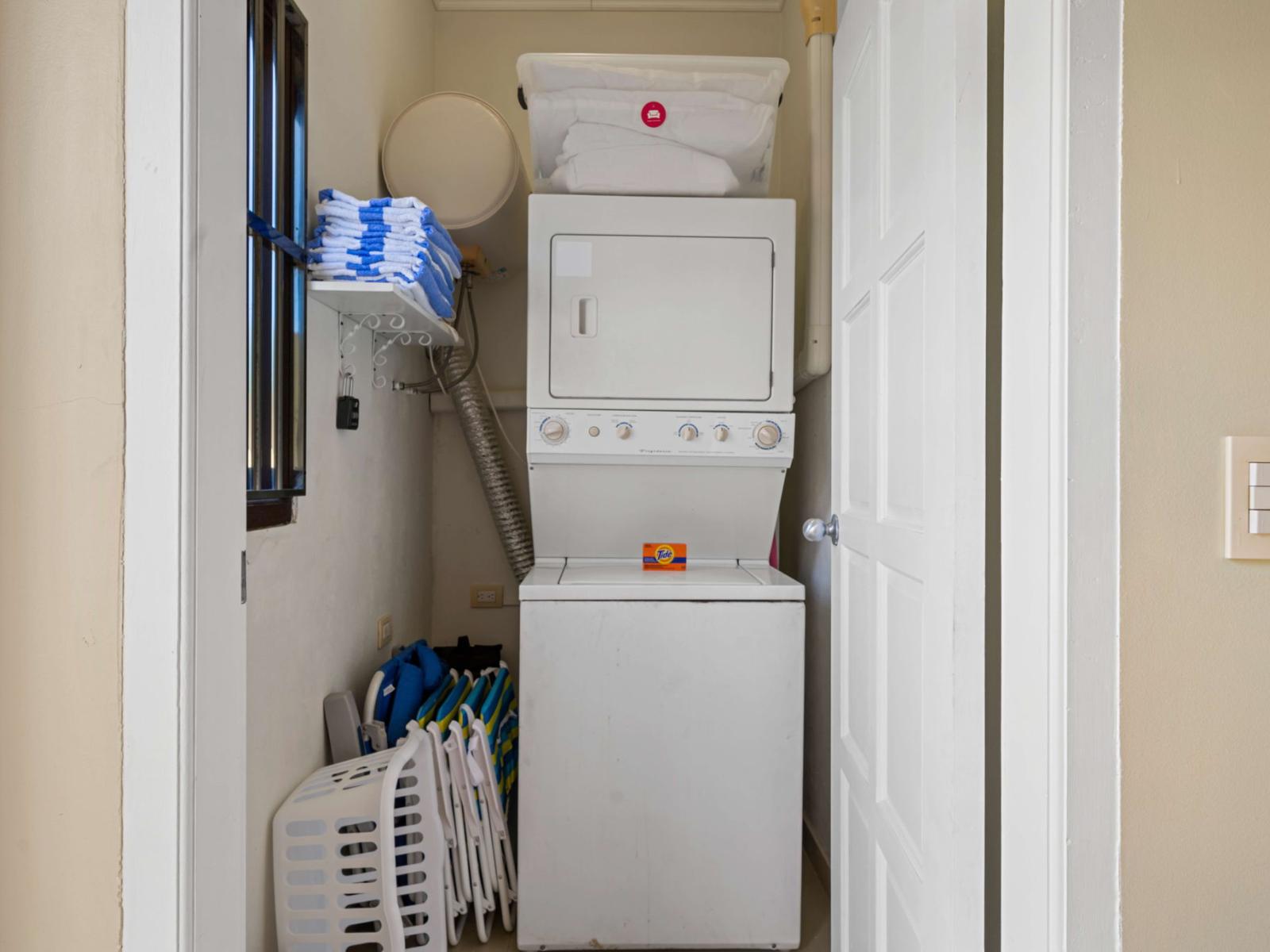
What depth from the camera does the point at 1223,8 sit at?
2.37ft

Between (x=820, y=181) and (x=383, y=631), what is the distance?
5.85 ft

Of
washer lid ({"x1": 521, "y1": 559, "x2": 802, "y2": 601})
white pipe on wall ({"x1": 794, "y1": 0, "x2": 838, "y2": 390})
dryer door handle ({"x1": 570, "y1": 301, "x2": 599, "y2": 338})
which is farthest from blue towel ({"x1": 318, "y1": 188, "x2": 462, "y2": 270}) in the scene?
white pipe on wall ({"x1": 794, "y1": 0, "x2": 838, "y2": 390})

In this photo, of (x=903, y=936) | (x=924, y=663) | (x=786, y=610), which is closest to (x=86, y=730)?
(x=924, y=663)

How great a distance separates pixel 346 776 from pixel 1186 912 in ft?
4.95

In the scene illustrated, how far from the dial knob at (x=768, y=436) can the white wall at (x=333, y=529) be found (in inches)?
41.7

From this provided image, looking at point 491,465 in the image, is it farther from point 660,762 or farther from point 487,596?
point 660,762

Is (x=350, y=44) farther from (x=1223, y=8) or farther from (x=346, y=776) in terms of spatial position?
(x=1223, y=8)

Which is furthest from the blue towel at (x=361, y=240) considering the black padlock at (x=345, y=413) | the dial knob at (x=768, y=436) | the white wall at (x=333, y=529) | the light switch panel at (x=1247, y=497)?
the light switch panel at (x=1247, y=497)

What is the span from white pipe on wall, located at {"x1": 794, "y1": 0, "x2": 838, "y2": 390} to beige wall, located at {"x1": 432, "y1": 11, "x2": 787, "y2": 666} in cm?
74

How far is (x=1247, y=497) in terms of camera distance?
721mm

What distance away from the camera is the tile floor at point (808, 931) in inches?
79.1

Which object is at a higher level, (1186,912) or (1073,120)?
(1073,120)

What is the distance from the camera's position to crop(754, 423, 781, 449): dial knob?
2.16m

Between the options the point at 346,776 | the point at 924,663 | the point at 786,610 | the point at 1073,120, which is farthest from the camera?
the point at 786,610
